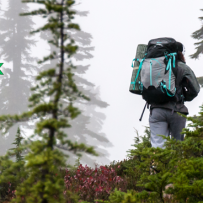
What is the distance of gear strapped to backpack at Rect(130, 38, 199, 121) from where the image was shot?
465 centimetres

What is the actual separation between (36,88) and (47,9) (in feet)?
1.66

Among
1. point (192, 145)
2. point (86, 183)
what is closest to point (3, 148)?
point (86, 183)

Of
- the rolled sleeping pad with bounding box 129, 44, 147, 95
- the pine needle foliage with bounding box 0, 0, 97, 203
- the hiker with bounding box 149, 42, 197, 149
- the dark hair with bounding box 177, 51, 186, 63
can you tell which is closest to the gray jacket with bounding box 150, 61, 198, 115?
the hiker with bounding box 149, 42, 197, 149

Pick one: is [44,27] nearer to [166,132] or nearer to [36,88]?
[36,88]

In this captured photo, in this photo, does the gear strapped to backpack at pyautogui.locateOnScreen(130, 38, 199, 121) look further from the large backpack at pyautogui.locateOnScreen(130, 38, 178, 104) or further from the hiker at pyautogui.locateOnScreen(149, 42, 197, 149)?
the hiker at pyautogui.locateOnScreen(149, 42, 197, 149)

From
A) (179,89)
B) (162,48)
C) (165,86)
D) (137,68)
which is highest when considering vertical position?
(162,48)

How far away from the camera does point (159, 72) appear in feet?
15.5

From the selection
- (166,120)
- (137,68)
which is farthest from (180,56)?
(166,120)

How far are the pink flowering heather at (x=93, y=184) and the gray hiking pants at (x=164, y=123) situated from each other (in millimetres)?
1108

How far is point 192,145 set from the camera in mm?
2643

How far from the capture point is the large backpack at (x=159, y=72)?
4652 millimetres

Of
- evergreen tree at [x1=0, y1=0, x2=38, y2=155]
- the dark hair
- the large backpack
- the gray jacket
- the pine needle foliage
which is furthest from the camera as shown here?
evergreen tree at [x1=0, y1=0, x2=38, y2=155]

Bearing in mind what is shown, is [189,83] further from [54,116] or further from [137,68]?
[54,116]

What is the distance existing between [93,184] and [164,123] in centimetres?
187
